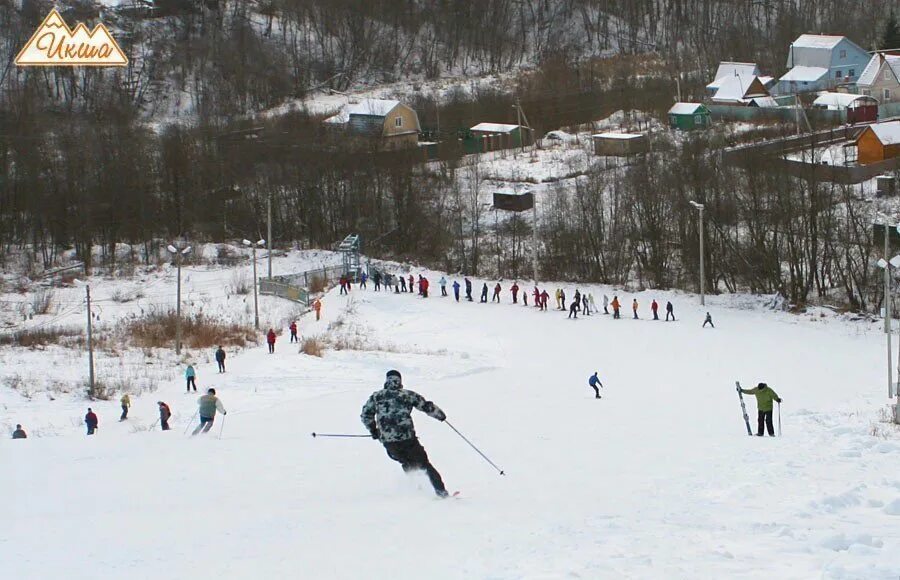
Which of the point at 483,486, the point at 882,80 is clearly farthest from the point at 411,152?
the point at 483,486

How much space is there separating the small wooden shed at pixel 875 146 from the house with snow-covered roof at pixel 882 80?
572 inches

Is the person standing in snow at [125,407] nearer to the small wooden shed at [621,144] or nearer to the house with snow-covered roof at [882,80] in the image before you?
the small wooden shed at [621,144]

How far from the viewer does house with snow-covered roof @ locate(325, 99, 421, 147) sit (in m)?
78.0

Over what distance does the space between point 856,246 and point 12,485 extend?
42.2 metres

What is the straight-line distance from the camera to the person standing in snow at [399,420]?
39.8 feet

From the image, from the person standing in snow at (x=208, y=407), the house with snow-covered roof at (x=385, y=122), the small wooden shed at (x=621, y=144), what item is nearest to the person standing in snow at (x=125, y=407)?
the person standing in snow at (x=208, y=407)

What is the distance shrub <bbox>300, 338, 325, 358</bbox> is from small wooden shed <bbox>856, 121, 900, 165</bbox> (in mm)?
40191

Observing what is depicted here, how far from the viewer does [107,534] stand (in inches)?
431

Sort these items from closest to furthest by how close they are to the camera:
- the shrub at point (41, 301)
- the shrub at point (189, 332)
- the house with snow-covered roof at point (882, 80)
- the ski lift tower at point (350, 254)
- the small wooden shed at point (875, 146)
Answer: the shrub at point (189, 332) → the shrub at point (41, 301) → the ski lift tower at point (350, 254) → the small wooden shed at point (875, 146) → the house with snow-covered roof at point (882, 80)

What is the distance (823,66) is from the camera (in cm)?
8531

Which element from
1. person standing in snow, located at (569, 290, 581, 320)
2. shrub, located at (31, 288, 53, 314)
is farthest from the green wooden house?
shrub, located at (31, 288, 53, 314)

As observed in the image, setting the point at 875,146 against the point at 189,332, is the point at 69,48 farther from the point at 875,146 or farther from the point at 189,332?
the point at 875,146

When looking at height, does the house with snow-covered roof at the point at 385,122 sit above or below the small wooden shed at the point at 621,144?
above

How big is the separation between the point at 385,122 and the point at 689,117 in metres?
19.9
